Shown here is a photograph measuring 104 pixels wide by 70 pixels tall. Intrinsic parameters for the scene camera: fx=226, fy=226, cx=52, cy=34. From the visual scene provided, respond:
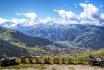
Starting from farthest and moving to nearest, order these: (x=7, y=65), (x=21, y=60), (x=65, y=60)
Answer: (x=65, y=60)
(x=21, y=60)
(x=7, y=65)

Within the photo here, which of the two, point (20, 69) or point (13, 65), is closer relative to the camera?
point (20, 69)

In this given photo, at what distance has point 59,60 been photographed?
220ft

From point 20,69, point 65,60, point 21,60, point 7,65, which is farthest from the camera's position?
point 65,60

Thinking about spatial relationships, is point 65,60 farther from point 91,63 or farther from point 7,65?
point 7,65

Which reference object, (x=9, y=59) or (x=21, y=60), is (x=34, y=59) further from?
(x=9, y=59)

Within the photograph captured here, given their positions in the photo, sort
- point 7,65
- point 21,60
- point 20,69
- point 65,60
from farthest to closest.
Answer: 1. point 65,60
2. point 21,60
3. point 7,65
4. point 20,69

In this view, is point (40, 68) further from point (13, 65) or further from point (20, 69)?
point (13, 65)

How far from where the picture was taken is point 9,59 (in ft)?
198

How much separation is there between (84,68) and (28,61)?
16.9 meters

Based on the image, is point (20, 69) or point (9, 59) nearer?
point (20, 69)

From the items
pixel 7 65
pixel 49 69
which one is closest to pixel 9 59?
pixel 7 65

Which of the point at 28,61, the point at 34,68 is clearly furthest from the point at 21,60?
the point at 34,68

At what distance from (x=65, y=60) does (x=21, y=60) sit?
543 inches

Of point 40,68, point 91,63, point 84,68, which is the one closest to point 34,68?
point 40,68
